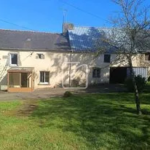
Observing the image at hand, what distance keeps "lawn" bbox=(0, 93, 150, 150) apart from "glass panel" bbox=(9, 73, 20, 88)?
16.9 m

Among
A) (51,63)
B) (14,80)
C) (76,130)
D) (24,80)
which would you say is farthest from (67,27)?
(76,130)

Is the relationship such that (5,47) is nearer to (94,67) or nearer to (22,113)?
(94,67)

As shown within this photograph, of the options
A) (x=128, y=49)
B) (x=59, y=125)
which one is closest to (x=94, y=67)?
(x=128, y=49)

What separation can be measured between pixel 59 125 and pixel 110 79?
75.8 ft

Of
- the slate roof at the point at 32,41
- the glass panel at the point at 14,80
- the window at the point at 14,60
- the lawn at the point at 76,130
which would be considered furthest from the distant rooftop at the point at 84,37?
the lawn at the point at 76,130

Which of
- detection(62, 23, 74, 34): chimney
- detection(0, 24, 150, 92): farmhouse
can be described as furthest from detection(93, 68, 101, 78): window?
detection(62, 23, 74, 34): chimney

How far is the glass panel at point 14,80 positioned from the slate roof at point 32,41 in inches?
126

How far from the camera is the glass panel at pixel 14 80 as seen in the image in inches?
1183

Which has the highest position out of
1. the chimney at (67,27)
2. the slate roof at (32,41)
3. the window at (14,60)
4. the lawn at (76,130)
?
the chimney at (67,27)

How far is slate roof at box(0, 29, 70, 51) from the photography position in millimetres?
30766

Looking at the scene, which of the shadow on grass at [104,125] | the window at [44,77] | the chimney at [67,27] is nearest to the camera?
the shadow on grass at [104,125]

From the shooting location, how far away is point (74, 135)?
30.2 feet

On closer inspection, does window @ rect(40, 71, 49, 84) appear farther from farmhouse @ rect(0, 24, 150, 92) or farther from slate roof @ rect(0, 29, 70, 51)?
slate roof @ rect(0, 29, 70, 51)

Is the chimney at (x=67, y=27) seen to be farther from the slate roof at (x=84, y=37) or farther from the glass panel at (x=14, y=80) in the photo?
the glass panel at (x=14, y=80)
